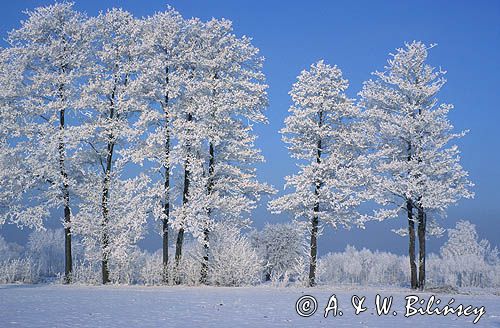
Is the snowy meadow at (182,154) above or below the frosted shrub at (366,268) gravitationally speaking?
above

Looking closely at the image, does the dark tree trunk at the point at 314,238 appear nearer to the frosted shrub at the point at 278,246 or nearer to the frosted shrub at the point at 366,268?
the frosted shrub at the point at 366,268

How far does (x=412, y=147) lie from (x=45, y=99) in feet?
63.2

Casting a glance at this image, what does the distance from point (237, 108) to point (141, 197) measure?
6415 mm

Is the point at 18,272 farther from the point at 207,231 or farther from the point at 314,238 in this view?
the point at 314,238

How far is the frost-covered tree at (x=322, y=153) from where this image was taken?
27.1m

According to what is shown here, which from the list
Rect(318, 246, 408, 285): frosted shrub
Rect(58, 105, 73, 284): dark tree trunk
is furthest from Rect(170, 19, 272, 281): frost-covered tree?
Rect(318, 246, 408, 285): frosted shrub

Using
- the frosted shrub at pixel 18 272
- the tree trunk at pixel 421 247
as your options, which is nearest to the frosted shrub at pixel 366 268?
the tree trunk at pixel 421 247

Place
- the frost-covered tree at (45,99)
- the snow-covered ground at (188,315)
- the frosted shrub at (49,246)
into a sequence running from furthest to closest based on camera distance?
the frosted shrub at (49,246) < the frost-covered tree at (45,99) < the snow-covered ground at (188,315)

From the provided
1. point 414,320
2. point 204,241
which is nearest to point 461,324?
point 414,320

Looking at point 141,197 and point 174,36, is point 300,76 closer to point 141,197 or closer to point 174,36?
point 174,36

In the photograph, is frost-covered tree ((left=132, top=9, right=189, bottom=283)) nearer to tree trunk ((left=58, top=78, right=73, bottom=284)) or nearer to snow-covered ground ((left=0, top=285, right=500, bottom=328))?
tree trunk ((left=58, top=78, right=73, bottom=284))

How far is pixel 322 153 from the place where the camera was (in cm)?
2839

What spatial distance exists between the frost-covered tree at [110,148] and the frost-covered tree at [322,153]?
293 inches

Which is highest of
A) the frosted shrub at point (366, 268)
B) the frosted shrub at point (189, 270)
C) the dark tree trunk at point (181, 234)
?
the dark tree trunk at point (181, 234)
